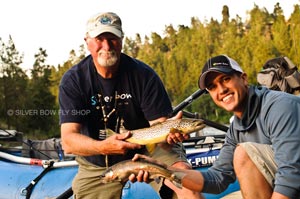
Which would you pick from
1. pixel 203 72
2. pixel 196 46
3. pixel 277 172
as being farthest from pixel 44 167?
pixel 196 46

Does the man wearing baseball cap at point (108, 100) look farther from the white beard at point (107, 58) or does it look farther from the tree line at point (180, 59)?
the tree line at point (180, 59)

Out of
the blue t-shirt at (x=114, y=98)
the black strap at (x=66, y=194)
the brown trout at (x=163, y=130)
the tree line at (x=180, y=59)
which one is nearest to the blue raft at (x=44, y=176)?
the black strap at (x=66, y=194)

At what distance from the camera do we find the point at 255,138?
3.32 meters

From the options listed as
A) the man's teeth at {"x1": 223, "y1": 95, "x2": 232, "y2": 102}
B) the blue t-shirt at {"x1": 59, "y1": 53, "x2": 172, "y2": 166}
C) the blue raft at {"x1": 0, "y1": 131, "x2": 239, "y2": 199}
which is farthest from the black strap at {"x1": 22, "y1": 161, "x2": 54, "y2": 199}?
the man's teeth at {"x1": 223, "y1": 95, "x2": 232, "y2": 102}

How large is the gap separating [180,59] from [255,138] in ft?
235

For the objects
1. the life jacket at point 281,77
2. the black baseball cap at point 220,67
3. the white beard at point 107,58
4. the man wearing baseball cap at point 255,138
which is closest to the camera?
the man wearing baseball cap at point 255,138

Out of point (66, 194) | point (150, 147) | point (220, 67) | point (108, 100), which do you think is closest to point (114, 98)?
point (108, 100)

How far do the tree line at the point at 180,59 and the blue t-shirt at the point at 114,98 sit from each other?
79.3ft

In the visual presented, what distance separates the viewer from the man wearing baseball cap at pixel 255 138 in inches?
117

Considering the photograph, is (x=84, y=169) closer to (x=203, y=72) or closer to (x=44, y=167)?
(x=44, y=167)

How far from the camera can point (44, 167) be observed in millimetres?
5875

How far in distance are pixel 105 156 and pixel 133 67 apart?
2.76 feet

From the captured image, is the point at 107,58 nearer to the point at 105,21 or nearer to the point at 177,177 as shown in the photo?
the point at 105,21

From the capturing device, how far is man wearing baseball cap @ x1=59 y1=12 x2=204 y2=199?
14.3ft
